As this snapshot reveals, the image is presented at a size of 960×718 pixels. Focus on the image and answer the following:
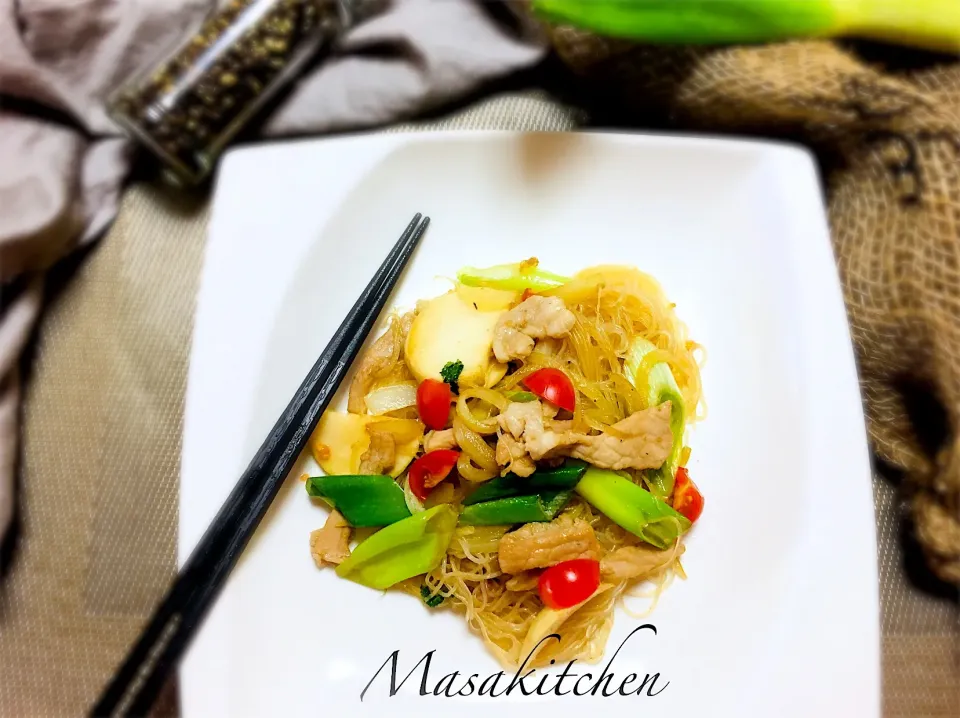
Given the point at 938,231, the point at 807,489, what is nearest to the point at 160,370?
the point at 807,489

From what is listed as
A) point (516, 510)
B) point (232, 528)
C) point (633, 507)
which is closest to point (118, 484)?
point (232, 528)

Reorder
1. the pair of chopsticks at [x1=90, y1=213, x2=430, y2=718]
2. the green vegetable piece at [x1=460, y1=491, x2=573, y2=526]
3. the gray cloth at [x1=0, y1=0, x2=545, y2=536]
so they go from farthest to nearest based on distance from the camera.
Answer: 1. the gray cloth at [x1=0, y1=0, x2=545, y2=536]
2. the green vegetable piece at [x1=460, y1=491, x2=573, y2=526]
3. the pair of chopsticks at [x1=90, y1=213, x2=430, y2=718]

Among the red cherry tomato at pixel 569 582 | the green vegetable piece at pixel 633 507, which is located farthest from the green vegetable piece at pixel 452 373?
the red cherry tomato at pixel 569 582

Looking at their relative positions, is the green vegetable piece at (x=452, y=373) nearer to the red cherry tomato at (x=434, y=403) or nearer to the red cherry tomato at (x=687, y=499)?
the red cherry tomato at (x=434, y=403)

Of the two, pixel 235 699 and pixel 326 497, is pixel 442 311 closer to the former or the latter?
pixel 326 497

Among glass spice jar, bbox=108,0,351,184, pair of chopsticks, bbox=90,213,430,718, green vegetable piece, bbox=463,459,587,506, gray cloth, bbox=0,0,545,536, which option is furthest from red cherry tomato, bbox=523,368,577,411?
glass spice jar, bbox=108,0,351,184

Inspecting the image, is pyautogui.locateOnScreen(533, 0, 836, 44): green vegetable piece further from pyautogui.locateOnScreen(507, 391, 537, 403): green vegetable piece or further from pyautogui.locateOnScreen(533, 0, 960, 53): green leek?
pyautogui.locateOnScreen(507, 391, 537, 403): green vegetable piece
